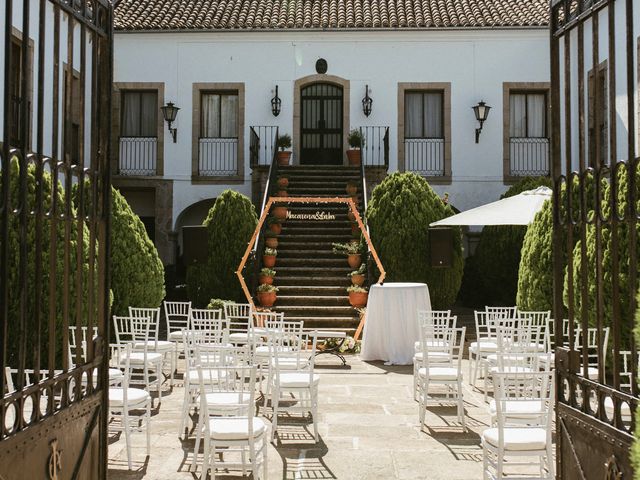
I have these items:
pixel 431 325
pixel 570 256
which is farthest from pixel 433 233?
pixel 570 256

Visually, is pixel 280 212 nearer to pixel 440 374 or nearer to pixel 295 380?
pixel 440 374

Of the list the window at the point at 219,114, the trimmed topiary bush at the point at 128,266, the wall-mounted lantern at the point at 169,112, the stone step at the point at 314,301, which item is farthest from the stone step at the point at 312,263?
the wall-mounted lantern at the point at 169,112

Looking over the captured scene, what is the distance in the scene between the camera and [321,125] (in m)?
17.7

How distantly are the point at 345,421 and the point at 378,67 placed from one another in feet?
40.0

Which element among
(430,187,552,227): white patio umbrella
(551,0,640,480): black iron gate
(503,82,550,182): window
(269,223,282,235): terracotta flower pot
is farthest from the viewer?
(503,82,550,182): window

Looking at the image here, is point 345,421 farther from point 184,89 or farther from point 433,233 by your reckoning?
point 184,89

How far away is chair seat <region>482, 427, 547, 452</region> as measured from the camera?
13.7 ft

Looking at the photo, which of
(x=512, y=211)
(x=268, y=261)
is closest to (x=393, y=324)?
(x=512, y=211)

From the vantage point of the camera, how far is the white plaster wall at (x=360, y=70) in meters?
16.9

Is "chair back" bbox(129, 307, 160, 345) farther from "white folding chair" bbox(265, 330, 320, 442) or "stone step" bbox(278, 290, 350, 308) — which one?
"stone step" bbox(278, 290, 350, 308)

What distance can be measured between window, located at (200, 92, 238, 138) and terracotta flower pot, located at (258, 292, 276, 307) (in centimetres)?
621

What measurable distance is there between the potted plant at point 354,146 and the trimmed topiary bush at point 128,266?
726 centimetres

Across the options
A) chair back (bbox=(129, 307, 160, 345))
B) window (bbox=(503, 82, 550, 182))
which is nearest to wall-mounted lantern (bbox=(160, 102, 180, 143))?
chair back (bbox=(129, 307, 160, 345))

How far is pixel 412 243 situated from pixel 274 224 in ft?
10.6
